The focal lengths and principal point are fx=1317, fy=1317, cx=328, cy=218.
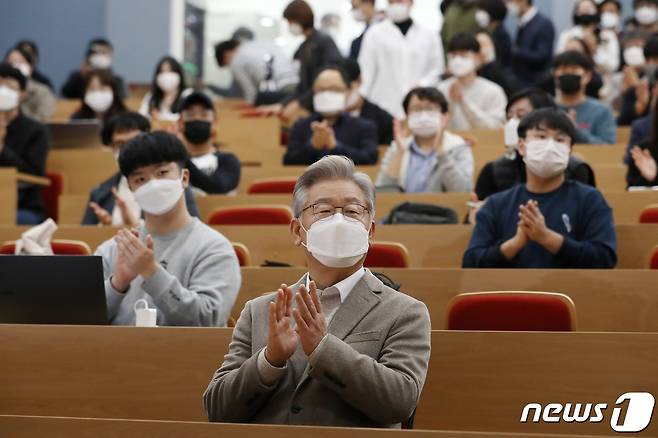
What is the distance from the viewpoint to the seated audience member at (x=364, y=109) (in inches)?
319

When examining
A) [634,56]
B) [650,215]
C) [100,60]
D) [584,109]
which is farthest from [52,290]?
[100,60]

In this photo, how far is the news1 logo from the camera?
10.9ft

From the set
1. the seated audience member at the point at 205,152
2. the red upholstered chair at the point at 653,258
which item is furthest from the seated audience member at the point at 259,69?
the red upholstered chair at the point at 653,258

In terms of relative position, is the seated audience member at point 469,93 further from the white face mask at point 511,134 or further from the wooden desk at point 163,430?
the wooden desk at point 163,430

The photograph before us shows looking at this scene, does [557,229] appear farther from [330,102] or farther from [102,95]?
[102,95]

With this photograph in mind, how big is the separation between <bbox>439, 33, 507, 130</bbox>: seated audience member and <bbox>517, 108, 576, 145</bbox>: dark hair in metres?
3.54

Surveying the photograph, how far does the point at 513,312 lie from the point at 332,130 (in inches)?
150

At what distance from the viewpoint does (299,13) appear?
9117 millimetres

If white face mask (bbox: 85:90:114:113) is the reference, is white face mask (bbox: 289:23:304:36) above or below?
above

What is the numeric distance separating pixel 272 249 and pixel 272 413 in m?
2.57

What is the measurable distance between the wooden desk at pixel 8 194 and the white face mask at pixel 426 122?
215 cm

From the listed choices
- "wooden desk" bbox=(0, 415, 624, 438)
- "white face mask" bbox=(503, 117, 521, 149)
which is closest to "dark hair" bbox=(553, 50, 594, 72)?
"white face mask" bbox=(503, 117, 521, 149)

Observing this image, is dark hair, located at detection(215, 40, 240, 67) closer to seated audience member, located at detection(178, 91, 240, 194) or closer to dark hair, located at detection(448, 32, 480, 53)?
dark hair, located at detection(448, 32, 480, 53)

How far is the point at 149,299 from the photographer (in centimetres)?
409
